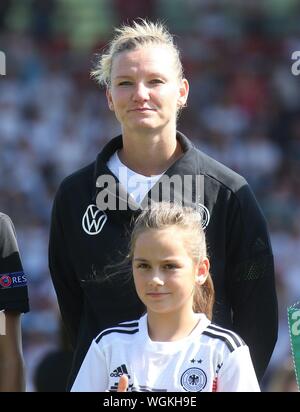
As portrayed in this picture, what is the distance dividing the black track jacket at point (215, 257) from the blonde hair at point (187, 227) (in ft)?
0.45

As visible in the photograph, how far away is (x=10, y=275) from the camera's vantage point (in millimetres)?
3979

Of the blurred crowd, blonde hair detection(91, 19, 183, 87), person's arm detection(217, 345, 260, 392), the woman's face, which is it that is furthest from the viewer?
the blurred crowd

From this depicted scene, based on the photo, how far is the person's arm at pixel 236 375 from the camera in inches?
130

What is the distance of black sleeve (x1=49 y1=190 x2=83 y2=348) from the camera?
156 inches

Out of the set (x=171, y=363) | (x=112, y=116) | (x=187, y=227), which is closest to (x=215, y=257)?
(x=187, y=227)

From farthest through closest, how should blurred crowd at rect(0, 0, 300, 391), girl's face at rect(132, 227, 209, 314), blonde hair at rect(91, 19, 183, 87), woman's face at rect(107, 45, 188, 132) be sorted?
blurred crowd at rect(0, 0, 300, 391)
blonde hair at rect(91, 19, 183, 87)
woman's face at rect(107, 45, 188, 132)
girl's face at rect(132, 227, 209, 314)

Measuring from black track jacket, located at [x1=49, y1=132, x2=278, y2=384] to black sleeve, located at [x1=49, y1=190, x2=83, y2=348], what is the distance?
5cm

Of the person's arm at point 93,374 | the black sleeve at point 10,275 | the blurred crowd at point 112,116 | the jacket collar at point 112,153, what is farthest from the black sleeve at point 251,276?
the blurred crowd at point 112,116

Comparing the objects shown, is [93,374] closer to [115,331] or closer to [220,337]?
[115,331]

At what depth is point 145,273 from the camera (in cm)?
346

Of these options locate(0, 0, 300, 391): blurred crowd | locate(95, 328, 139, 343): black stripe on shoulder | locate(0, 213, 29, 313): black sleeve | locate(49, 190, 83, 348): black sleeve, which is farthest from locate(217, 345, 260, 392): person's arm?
locate(0, 0, 300, 391): blurred crowd

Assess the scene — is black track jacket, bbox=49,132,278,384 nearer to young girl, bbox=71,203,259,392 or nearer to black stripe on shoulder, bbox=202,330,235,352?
young girl, bbox=71,203,259,392

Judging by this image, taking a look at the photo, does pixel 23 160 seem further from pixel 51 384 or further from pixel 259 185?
pixel 51 384

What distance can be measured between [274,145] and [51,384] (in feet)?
19.7
